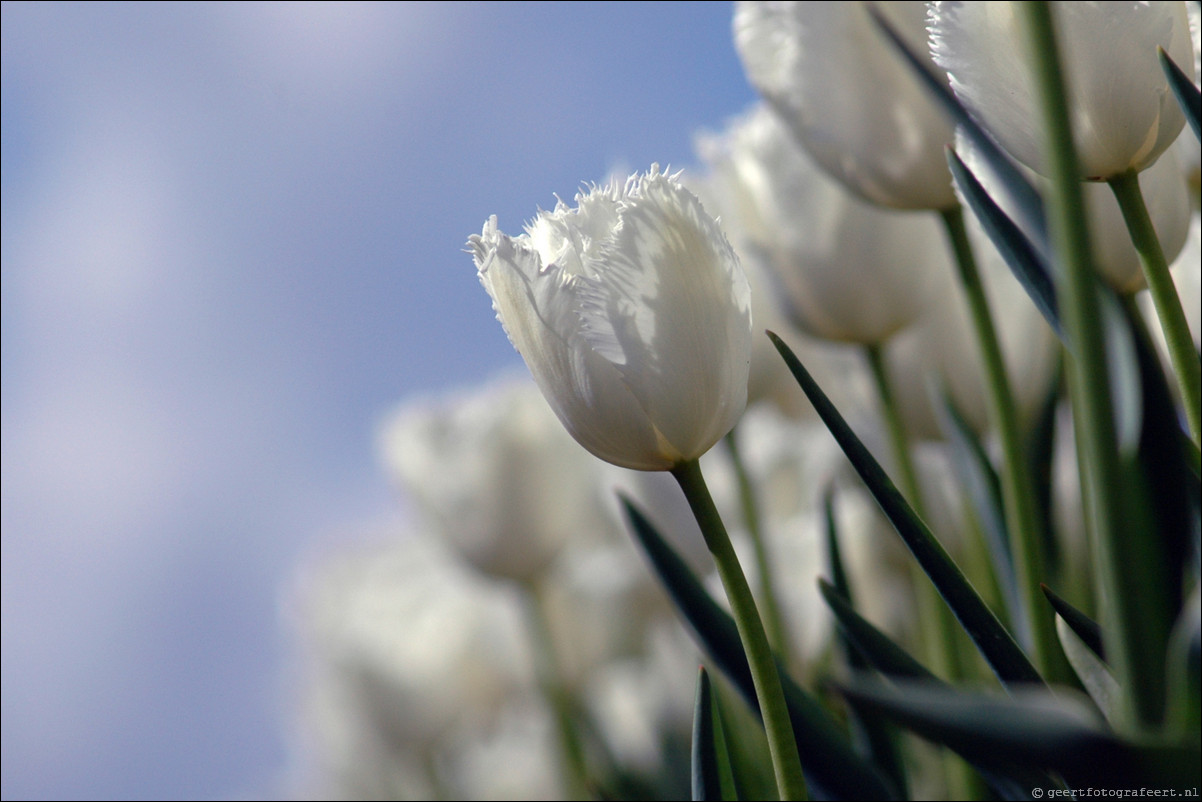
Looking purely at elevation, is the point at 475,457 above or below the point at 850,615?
above

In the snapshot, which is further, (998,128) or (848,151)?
(848,151)

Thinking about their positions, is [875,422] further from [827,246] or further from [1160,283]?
[1160,283]

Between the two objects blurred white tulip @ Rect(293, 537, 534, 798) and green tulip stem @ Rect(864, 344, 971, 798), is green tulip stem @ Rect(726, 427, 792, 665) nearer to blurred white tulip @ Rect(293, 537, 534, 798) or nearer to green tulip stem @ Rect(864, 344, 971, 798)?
green tulip stem @ Rect(864, 344, 971, 798)

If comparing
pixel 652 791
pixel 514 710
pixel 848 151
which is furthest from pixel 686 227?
pixel 514 710

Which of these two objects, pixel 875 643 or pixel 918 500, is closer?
pixel 875 643

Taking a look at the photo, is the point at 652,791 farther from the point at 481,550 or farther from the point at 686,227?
the point at 686,227

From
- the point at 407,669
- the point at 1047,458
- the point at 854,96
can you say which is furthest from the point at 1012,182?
the point at 407,669
